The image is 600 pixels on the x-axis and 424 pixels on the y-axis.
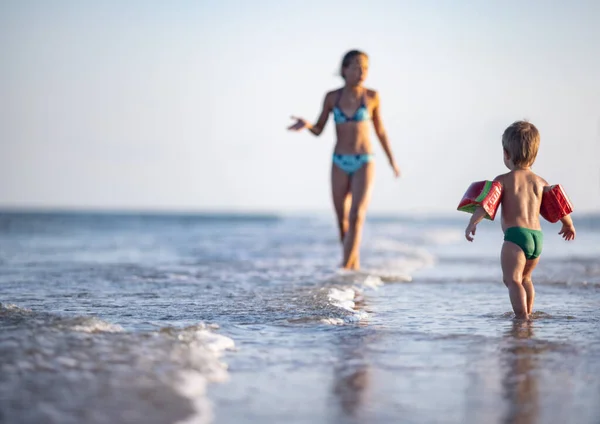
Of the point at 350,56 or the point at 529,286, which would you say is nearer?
the point at 529,286

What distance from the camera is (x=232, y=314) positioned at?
176 inches

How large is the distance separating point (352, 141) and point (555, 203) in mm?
3242

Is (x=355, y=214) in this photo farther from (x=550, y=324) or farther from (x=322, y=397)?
(x=322, y=397)

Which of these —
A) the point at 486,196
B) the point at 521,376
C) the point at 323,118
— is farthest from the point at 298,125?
the point at 521,376

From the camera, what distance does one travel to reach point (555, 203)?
15.0 ft

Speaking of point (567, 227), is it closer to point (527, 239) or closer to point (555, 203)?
point (555, 203)

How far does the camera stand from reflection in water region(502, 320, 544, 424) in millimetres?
2412

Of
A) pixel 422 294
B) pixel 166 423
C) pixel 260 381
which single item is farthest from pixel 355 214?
pixel 166 423

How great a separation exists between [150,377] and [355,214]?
15.9ft

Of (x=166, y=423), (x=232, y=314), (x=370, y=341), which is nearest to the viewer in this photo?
(x=166, y=423)

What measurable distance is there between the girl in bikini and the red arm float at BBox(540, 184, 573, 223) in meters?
3.02

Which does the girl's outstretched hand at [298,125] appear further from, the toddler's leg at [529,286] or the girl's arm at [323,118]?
the toddler's leg at [529,286]

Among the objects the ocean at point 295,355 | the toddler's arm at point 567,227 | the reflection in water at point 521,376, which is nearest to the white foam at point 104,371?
the ocean at point 295,355

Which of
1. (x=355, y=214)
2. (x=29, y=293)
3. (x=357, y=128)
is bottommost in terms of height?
(x=29, y=293)
